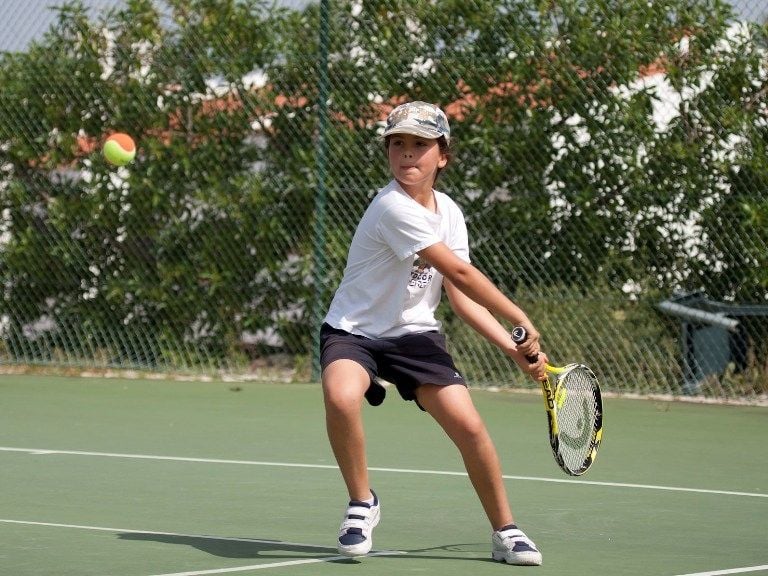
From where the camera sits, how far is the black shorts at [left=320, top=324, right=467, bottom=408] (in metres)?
4.79

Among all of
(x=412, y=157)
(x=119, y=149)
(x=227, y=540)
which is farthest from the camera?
(x=119, y=149)

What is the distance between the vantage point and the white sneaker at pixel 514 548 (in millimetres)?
4598

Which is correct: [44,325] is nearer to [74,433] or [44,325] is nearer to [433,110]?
[74,433]

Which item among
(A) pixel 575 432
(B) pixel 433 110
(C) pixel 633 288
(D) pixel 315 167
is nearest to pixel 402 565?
(A) pixel 575 432

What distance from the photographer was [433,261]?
4695 mm

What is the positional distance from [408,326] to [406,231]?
33cm

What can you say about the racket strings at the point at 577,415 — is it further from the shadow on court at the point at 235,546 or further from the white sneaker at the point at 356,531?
the shadow on court at the point at 235,546

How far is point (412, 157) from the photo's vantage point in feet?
15.8

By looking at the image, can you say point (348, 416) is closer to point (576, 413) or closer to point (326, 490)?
point (576, 413)

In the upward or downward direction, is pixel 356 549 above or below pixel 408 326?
below

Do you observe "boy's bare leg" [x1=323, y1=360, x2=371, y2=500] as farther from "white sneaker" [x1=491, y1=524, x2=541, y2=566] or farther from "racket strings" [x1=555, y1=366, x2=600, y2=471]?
"racket strings" [x1=555, y1=366, x2=600, y2=471]

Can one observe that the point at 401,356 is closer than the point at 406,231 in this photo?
No

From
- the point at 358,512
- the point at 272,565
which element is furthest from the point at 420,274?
the point at 272,565

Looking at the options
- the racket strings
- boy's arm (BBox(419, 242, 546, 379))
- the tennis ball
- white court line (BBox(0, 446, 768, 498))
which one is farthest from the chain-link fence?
boy's arm (BBox(419, 242, 546, 379))
